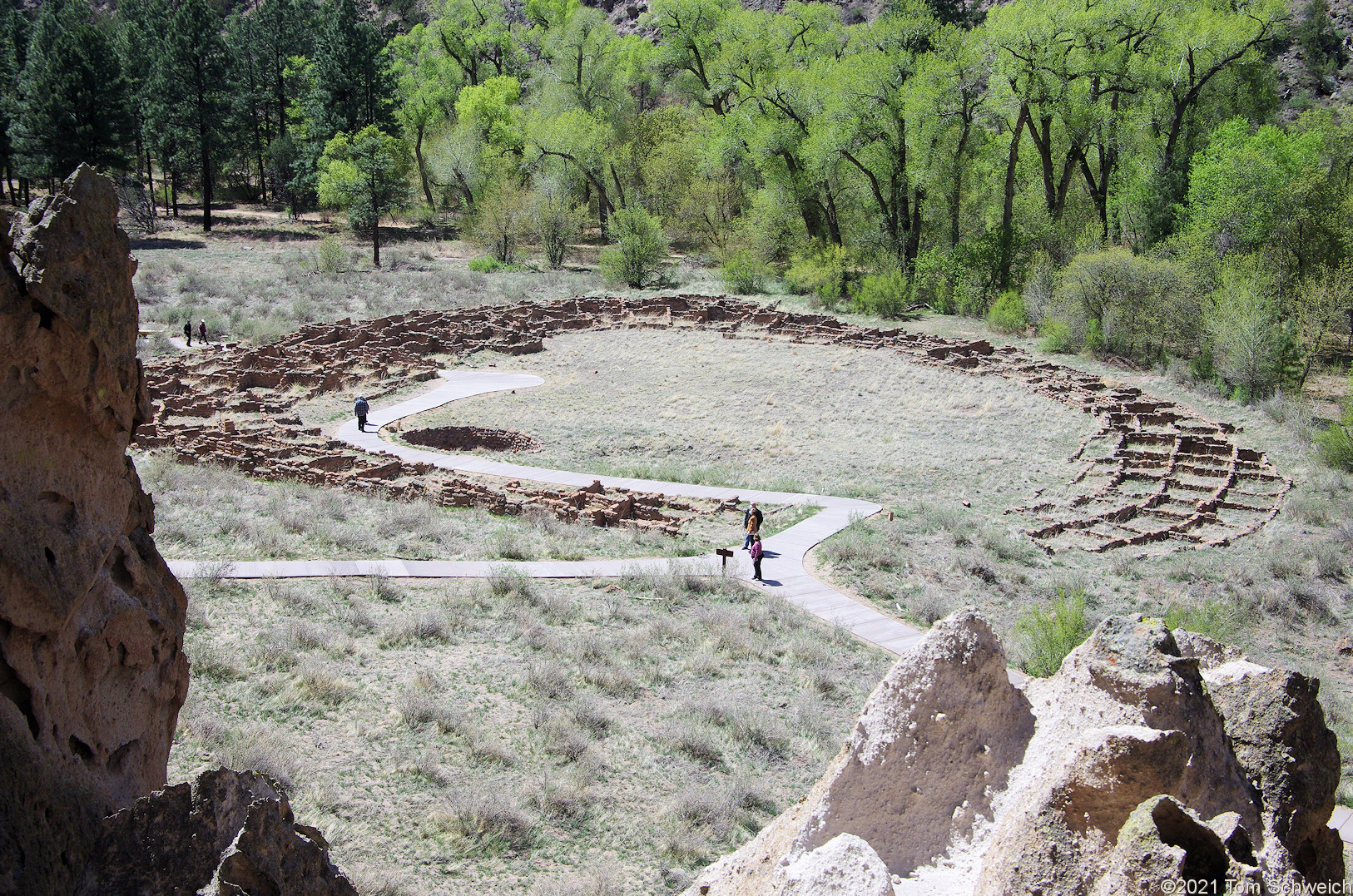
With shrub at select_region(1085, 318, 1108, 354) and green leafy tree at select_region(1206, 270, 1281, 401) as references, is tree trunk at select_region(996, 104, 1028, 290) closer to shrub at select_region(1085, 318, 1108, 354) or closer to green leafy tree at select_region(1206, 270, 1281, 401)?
shrub at select_region(1085, 318, 1108, 354)

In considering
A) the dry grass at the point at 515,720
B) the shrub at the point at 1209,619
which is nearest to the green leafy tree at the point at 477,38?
the dry grass at the point at 515,720

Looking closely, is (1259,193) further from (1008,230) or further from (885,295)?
(885,295)

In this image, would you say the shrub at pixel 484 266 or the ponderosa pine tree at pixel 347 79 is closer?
the shrub at pixel 484 266

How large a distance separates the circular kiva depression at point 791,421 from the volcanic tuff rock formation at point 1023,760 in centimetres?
1600

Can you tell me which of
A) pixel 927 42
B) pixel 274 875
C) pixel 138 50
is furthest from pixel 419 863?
pixel 138 50

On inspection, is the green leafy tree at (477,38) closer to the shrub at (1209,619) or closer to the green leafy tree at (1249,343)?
the green leafy tree at (1249,343)

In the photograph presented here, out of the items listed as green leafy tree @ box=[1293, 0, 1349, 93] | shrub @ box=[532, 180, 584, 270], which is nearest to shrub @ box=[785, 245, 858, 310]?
shrub @ box=[532, 180, 584, 270]

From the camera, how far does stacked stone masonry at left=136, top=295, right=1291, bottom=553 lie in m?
19.9

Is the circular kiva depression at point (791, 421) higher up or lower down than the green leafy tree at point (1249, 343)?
lower down

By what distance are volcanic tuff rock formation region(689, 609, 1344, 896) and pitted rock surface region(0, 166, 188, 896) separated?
11.5ft

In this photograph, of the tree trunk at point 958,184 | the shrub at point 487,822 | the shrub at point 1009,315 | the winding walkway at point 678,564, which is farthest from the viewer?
the tree trunk at point 958,184

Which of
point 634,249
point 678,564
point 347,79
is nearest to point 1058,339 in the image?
point 634,249

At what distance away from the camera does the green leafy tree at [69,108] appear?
161 ft

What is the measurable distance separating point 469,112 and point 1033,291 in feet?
136
